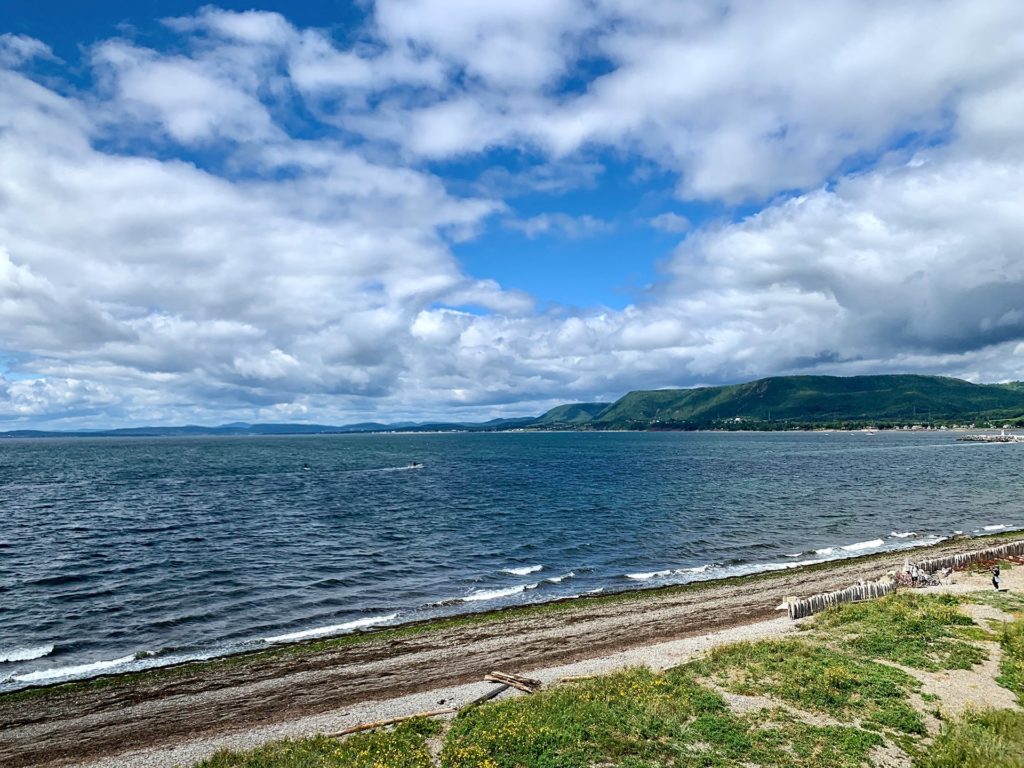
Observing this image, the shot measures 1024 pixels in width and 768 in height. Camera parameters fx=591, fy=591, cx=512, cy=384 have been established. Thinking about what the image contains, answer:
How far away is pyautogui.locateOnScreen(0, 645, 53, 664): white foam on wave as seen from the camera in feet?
101

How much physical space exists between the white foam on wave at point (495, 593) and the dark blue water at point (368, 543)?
0.77 ft

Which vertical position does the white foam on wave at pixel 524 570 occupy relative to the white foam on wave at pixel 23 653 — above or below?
below

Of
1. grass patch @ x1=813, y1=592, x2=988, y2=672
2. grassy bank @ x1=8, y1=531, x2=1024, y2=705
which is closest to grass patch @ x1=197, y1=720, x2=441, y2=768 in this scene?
grassy bank @ x1=8, y1=531, x2=1024, y2=705

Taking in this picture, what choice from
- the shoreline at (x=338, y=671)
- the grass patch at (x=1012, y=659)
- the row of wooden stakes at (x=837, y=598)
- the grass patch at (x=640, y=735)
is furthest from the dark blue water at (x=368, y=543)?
the grass patch at (x=1012, y=659)

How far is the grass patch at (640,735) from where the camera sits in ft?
55.8

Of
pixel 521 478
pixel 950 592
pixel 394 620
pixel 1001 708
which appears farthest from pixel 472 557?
pixel 521 478

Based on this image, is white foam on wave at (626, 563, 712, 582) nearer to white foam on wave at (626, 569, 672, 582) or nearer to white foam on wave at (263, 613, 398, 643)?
white foam on wave at (626, 569, 672, 582)

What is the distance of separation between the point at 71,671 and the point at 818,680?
34563mm

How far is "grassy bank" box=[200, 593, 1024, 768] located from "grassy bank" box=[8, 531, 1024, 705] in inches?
496

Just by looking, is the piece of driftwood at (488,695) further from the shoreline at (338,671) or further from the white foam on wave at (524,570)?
the white foam on wave at (524,570)

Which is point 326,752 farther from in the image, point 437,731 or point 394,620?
point 394,620

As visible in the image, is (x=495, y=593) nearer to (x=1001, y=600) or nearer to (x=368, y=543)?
(x=368, y=543)

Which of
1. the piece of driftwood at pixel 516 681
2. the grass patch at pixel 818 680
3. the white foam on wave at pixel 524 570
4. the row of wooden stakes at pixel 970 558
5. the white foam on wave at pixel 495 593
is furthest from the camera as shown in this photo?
the white foam on wave at pixel 524 570

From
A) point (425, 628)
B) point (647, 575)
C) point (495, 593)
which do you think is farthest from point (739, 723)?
point (647, 575)
